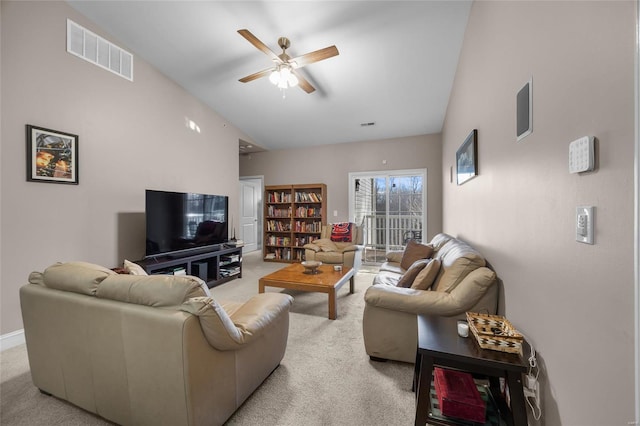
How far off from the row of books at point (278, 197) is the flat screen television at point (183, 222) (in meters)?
1.73

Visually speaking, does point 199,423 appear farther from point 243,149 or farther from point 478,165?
point 243,149

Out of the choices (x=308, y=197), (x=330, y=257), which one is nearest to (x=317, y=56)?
(x=330, y=257)

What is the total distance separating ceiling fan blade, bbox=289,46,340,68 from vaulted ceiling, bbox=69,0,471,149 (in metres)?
0.54

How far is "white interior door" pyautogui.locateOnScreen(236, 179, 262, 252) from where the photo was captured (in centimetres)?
687

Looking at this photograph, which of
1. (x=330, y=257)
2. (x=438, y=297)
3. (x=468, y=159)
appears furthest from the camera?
(x=330, y=257)

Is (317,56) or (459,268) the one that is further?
(317,56)

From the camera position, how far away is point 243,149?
6.33 meters

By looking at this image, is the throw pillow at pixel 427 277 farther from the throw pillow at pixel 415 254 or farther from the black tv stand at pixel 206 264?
the black tv stand at pixel 206 264

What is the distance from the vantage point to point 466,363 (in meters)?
1.18

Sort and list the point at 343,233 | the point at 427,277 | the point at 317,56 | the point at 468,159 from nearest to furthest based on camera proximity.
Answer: the point at 427,277, the point at 317,56, the point at 468,159, the point at 343,233

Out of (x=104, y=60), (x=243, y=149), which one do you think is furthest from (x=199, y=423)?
(x=243, y=149)

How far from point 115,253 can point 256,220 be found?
4378 millimetres

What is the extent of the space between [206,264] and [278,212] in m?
2.44

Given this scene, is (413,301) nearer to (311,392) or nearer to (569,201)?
(311,392)
